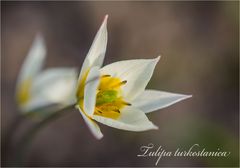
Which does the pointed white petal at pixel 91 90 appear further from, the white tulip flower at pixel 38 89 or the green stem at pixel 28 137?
the white tulip flower at pixel 38 89

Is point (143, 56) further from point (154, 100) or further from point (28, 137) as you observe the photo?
point (154, 100)

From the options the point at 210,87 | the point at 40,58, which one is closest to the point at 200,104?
the point at 210,87

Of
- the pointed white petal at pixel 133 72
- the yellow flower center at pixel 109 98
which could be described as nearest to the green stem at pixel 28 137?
the yellow flower center at pixel 109 98

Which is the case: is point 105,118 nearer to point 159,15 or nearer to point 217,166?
point 217,166

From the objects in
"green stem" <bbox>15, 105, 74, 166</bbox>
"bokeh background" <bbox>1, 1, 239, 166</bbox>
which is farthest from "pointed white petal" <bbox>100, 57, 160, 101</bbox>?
"bokeh background" <bbox>1, 1, 239, 166</bbox>

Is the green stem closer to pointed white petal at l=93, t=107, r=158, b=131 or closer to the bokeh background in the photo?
pointed white petal at l=93, t=107, r=158, b=131

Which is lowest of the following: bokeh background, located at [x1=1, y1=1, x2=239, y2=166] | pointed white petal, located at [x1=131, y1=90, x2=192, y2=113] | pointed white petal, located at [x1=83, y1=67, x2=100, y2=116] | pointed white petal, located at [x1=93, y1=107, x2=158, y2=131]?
bokeh background, located at [x1=1, y1=1, x2=239, y2=166]

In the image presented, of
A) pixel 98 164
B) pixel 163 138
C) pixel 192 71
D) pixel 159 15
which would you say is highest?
pixel 159 15
